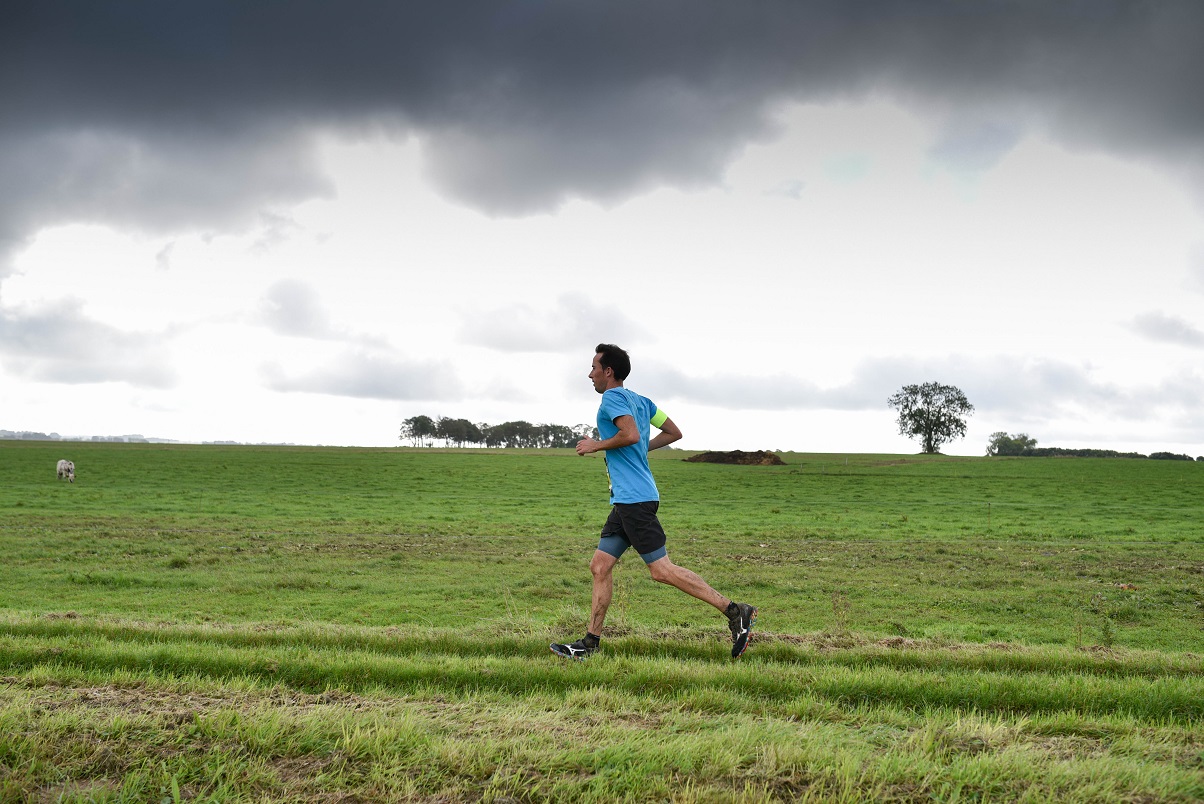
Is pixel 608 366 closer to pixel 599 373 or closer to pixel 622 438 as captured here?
pixel 599 373

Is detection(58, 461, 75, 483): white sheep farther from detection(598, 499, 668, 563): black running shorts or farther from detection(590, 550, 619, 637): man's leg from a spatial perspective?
detection(598, 499, 668, 563): black running shorts

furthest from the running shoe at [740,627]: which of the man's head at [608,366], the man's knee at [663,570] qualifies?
the man's head at [608,366]

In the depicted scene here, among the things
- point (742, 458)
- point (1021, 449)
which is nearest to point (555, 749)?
point (742, 458)

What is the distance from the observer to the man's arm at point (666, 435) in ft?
25.9

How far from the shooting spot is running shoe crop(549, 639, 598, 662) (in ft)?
24.0

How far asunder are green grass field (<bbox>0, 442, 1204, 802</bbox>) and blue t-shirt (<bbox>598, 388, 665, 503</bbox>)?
1489 millimetres

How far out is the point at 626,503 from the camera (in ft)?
23.9

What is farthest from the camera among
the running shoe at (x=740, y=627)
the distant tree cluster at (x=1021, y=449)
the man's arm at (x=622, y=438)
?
the distant tree cluster at (x=1021, y=449)

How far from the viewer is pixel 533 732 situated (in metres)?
4.97

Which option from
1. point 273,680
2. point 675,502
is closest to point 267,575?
point 273,680

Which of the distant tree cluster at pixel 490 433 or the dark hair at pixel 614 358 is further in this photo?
the distant tree cluster at pixel 490 433

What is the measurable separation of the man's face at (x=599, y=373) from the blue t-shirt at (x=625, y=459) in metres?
0.12

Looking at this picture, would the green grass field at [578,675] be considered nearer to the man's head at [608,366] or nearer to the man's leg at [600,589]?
the man's leg at [600,589]

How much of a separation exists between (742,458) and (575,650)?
7506cm
